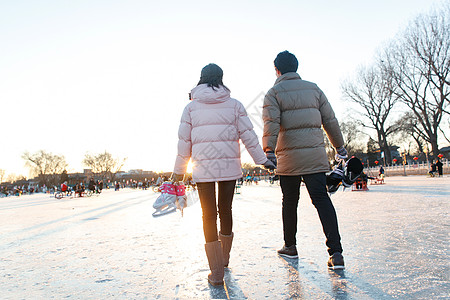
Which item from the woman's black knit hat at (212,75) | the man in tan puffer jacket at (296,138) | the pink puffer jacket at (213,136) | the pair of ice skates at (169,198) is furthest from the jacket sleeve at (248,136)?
the pair of ice skates at (169,198)

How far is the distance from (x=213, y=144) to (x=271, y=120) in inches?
22.9

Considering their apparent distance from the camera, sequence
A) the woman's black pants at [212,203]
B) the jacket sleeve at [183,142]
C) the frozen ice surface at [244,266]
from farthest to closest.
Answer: the jacket sleeve at [183,142]
the woman's black pants at [212,203]
the frozen ice surface at [244,266]

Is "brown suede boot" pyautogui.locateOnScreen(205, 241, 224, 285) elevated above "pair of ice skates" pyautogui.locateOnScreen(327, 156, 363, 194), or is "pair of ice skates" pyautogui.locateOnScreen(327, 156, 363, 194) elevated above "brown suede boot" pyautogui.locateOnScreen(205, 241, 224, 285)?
"pair of ice skates" pyautogui.locateOnScreen(327, 156, 363, 194)

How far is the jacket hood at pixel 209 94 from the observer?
236cm

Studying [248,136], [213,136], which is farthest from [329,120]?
[213,136]

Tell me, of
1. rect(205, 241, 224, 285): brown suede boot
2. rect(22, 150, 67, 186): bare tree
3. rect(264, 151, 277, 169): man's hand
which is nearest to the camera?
rect(205, 241, 224, 285): brown suede boot

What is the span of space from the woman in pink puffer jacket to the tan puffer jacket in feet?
0.88

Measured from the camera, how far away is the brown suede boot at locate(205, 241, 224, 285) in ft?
→ 6.97

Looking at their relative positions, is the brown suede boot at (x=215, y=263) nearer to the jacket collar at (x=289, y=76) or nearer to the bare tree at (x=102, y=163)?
the jacket collar at (x=289, y=76)

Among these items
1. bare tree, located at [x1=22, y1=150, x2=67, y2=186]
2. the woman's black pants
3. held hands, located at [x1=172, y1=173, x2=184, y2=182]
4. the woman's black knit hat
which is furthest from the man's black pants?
bare tree, located at [x1=22, y1=150, x2=67, y2=186]

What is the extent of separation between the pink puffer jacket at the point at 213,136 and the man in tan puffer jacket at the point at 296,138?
10.7 inches

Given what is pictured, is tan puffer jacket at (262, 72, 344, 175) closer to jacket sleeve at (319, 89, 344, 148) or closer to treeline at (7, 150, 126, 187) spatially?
jacket sleeve at (319, 89, 344, 148)

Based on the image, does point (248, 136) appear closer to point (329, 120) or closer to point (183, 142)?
point (183, 142)

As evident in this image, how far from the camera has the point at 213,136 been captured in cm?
235
